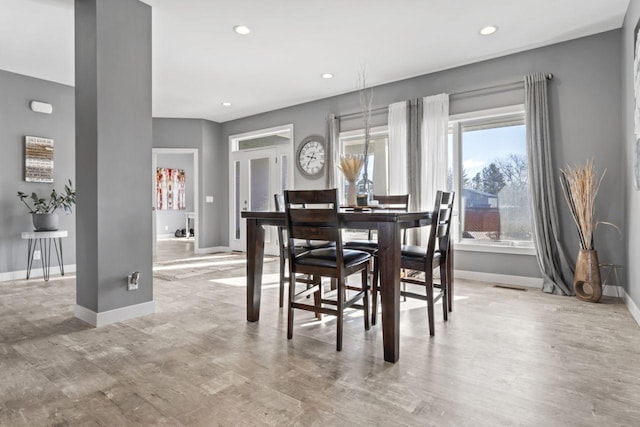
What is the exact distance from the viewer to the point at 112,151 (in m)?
2.73

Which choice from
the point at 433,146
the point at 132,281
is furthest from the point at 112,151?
the point at 433,146

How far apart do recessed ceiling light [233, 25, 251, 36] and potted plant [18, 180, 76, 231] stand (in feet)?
10.1

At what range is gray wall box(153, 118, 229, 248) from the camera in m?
6.88

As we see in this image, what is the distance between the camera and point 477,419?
1.45 metres

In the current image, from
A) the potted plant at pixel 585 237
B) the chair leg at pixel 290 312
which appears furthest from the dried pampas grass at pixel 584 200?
the chair leg at pixel 290 312

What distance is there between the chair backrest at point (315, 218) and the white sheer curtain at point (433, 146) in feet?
8.50

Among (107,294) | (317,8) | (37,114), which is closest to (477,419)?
(107,294)

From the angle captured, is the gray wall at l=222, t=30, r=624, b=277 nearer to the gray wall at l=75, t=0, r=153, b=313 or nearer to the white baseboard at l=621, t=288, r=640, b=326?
the white baseboard at l=621, t=288, r=640, b=326

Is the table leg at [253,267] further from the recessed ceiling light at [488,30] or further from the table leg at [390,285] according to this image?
the recessed ceiling light at [488,30]

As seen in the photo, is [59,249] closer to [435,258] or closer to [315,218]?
[315,218]

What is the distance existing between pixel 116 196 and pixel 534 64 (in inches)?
173

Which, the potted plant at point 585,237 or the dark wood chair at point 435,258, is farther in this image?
the potted plant at point 585,237

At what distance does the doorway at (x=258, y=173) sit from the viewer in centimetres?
638

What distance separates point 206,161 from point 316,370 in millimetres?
5900
